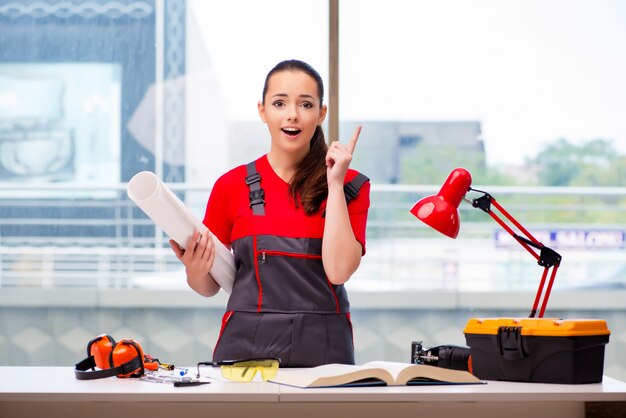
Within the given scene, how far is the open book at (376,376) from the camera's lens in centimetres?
148

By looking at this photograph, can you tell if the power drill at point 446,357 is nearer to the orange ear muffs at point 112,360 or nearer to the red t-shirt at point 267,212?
the red t-shirt at point 267,212

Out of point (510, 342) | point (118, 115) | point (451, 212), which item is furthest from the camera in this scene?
point (118, 115)

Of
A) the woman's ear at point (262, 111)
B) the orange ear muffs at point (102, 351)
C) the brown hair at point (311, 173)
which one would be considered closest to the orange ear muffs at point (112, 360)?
the orange ear muffs at point (102, 351)

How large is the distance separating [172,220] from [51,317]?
72.4 inches

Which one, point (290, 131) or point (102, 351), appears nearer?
point (102, 351)

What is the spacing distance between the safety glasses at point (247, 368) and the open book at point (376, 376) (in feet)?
0.07

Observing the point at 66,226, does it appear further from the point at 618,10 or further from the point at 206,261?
the point at 618,10

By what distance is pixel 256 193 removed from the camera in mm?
2092

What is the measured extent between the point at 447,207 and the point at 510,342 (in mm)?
373

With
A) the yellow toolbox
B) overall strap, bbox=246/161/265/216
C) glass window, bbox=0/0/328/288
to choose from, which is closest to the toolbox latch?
the yellow toolbox

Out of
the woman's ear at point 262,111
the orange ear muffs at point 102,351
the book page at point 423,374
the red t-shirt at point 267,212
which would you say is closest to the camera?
the book page at point 423,374

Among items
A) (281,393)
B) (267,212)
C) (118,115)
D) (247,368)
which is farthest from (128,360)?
(118,115)

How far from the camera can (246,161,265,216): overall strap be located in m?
2.08

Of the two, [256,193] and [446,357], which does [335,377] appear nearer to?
[446,357]
